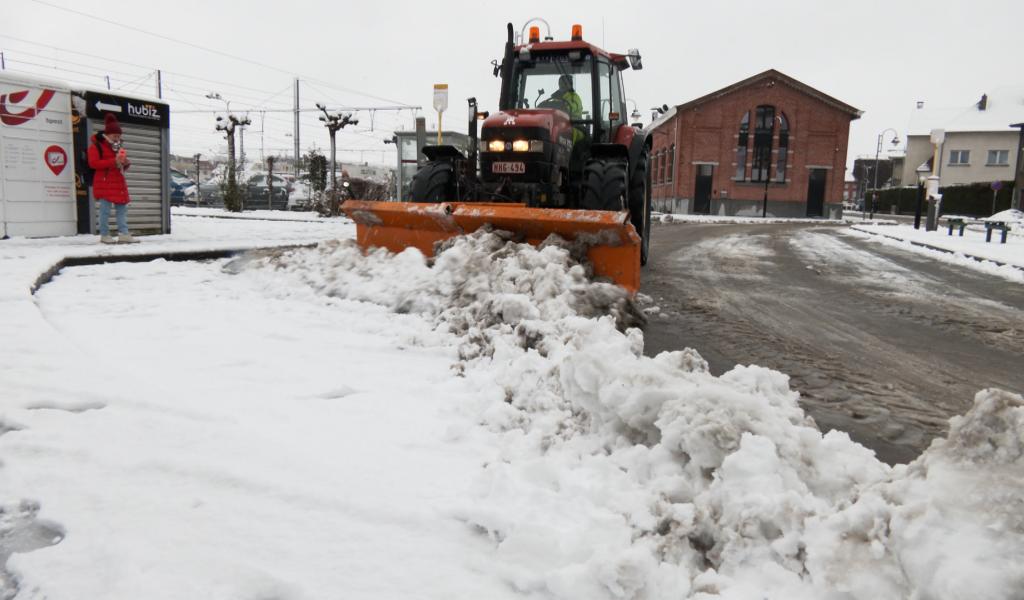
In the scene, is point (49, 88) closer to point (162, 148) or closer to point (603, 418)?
point (162, 148)

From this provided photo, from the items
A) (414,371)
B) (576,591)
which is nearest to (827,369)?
(414,371)

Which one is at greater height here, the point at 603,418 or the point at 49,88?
the point at 49,88

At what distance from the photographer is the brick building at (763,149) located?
38062 millimetres

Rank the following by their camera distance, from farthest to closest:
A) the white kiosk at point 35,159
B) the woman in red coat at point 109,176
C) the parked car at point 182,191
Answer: the parked car at point 182,191 < the white kiosk at point 35,159 < the woman in red coat at point 109,176

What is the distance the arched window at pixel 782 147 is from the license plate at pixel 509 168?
1437 inches

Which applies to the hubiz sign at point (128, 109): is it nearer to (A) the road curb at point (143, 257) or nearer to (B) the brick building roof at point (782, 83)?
(A) the road curb at point (143, 257)

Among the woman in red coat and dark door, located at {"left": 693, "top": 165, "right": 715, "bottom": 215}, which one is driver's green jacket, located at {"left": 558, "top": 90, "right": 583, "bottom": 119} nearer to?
the woman in red coat

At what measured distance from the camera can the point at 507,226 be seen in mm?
5473

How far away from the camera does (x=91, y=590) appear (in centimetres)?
168

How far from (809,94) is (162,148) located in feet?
119

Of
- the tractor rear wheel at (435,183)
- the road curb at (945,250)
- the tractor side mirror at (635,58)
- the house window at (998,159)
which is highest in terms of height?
the house window at (998,159)

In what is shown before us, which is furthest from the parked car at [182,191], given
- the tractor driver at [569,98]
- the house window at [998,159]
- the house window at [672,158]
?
the house window at [998,159]

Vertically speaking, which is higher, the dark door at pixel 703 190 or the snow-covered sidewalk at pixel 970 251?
the dark door at pixel 703 190

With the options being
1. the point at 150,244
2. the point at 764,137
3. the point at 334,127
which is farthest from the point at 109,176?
the point at 764,137
